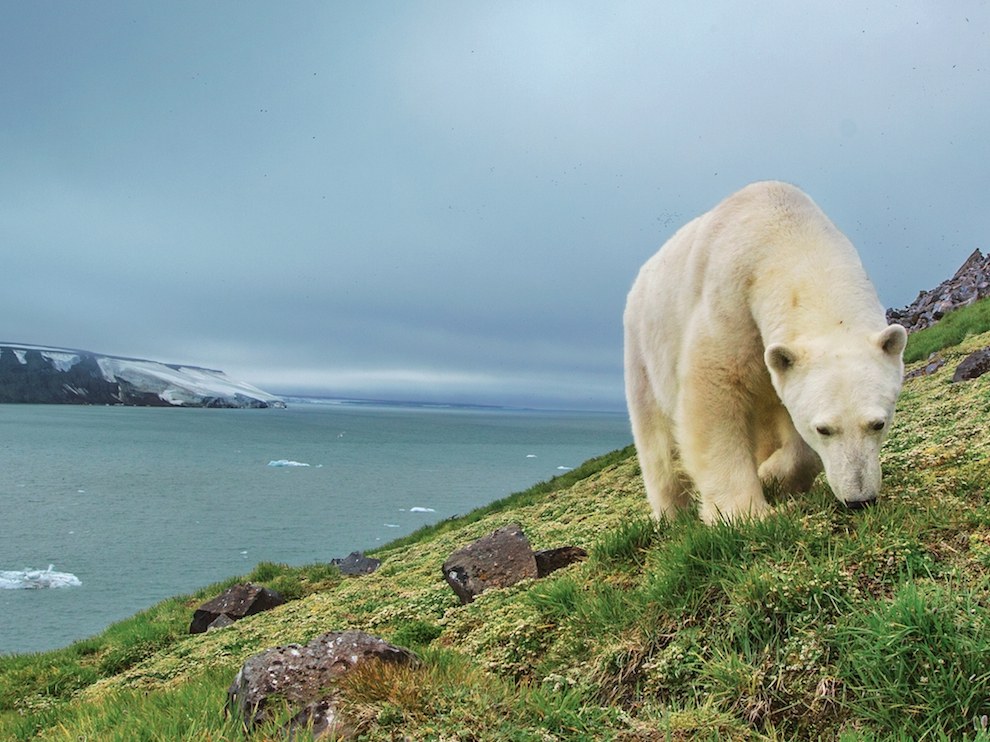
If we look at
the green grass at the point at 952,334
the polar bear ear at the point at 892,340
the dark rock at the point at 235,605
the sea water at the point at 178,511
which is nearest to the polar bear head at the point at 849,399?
the polar bear ear at the point at 892,340

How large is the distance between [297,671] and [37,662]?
1379 cm

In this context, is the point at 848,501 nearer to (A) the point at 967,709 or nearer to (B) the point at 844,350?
(B) the point at 844,350

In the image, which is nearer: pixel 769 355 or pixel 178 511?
pixel 769 355

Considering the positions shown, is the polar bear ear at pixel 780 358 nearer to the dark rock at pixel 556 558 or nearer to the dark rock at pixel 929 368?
the dark rock at pixel 556 558

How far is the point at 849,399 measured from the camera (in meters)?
4.32

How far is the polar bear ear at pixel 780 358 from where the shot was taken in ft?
15.2

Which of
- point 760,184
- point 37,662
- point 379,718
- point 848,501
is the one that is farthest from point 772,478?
point 37,662

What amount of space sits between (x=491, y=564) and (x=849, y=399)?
4991 mm

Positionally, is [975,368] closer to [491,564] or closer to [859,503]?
[491,564]

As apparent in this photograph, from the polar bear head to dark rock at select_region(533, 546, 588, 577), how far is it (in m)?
3.78

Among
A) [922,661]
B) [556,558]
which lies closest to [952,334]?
[556,558]

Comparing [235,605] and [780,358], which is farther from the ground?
[780,358]

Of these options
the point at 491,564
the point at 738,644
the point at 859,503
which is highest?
the point at 859,503

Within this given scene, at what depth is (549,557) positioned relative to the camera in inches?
311
